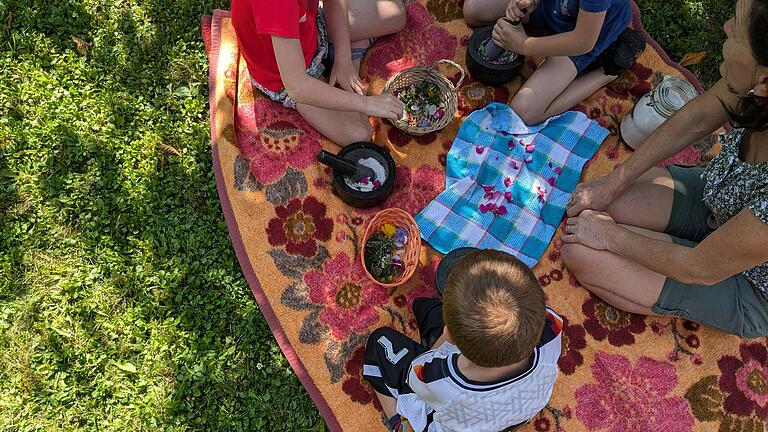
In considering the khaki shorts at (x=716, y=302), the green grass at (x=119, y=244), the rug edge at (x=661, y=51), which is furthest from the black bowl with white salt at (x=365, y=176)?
the rug edge at (x=661, y=51)

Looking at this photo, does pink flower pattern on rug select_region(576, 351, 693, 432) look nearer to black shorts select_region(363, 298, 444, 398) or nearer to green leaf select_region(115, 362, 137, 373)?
black shorts select_region(363, 298, 444, 398)

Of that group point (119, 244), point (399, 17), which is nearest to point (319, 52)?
point (399, 17)

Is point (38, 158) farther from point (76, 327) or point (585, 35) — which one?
point (585, 35)

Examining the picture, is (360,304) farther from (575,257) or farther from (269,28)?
(269,28)

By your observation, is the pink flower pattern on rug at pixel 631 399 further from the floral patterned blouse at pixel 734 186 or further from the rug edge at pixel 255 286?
the rug edge at pixel 255 286

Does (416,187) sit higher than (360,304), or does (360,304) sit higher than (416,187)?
(416,187)

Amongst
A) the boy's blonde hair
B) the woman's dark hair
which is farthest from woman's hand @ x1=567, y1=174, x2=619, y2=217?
the boy's blonde hair

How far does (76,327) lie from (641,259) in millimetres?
2479

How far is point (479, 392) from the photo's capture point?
1.73 m

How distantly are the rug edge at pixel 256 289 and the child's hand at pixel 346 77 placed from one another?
636 millimetres

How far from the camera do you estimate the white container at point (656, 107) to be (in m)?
2.67

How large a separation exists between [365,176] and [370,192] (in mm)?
78

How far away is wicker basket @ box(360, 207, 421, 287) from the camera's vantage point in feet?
8.08

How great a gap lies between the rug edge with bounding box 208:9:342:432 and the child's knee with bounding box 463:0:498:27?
1396 millimetres
